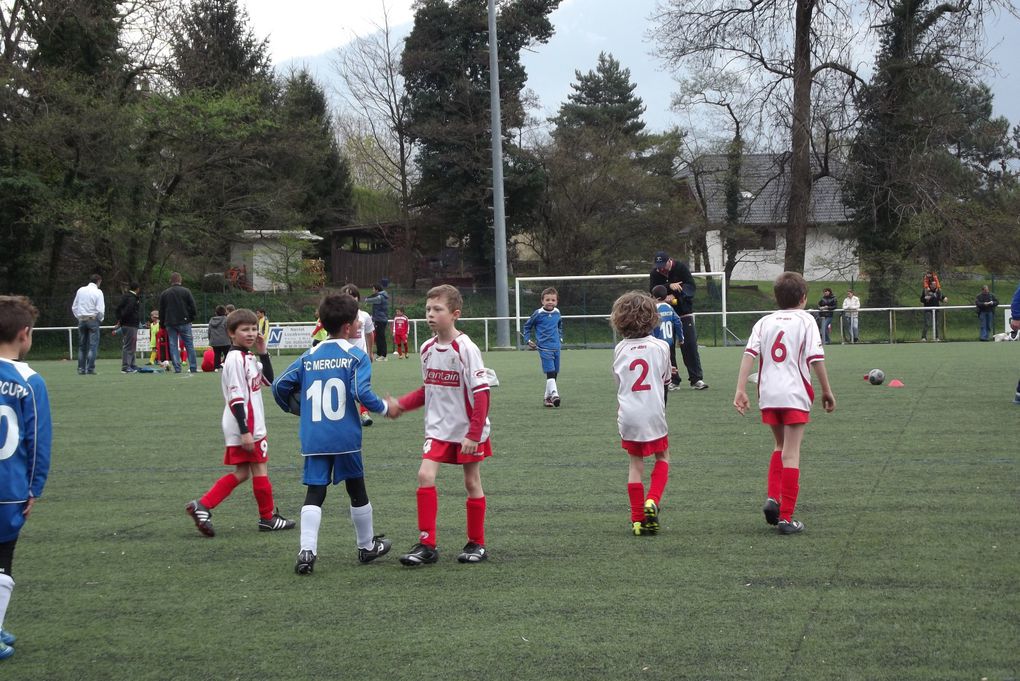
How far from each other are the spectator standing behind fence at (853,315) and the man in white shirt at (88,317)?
2168 centimetres

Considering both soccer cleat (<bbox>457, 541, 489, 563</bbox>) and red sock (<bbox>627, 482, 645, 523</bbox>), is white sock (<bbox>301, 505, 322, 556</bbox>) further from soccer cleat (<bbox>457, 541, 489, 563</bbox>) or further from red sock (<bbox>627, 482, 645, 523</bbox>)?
red sock (<bbox>627, 482, 645, 523</bbox>)

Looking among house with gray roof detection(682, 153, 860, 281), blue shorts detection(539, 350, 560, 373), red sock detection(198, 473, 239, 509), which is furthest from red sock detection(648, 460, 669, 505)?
house with gray roof detection(682, 153, 860, 281)

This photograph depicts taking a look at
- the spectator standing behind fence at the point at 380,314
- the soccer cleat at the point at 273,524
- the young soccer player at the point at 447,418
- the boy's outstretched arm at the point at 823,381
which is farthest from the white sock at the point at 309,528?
the spectator standing behind fence at the point at 380,314

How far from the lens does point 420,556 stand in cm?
579

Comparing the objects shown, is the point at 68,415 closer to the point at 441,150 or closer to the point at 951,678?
the point at 951,678

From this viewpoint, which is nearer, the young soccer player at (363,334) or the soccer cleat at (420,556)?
the soccer cleat at (420,556)

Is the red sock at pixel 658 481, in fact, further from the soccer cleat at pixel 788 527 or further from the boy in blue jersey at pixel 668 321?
the boy in blue jersey at pixel 668 321

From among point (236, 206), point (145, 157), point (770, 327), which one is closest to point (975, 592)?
point (770, 327)

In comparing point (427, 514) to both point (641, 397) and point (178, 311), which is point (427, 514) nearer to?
point (641, 397)

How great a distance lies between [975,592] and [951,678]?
4.00 feet

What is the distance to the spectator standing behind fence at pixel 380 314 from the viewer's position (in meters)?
24.5

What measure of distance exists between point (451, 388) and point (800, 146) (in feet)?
114

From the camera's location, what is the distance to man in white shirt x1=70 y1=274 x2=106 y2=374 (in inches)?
883

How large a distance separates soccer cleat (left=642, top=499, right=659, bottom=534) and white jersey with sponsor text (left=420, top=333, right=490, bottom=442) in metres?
1.14
